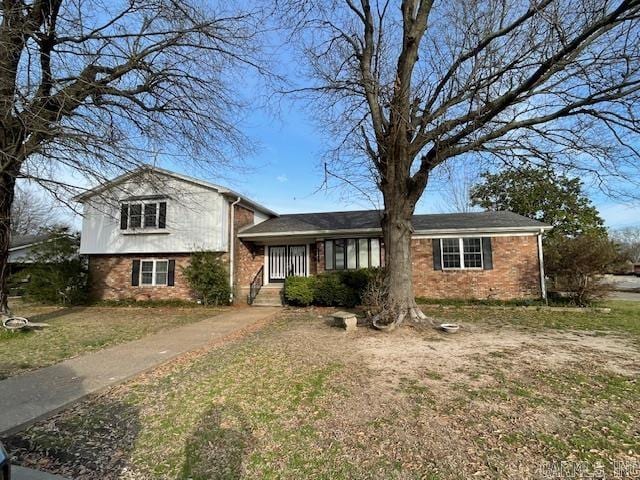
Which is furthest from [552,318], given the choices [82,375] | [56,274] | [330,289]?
[56,274]

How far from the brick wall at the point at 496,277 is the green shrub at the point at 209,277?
815 cm

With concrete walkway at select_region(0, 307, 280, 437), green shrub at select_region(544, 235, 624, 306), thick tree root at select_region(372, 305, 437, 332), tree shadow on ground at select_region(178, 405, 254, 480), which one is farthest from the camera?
green shrub at select_region(544, 235, 624, 306)

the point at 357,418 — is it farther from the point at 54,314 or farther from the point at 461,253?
the point at 54,314

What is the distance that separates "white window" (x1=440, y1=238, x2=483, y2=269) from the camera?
47.2 feet

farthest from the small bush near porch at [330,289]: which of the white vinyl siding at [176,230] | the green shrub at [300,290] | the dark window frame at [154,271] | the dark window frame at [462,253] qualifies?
the dark window frame at [154,271]

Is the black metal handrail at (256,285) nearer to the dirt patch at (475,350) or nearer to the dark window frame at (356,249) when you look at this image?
the dark window frame at (356,249)

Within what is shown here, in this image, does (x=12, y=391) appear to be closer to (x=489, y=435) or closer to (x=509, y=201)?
(x=489, y=435)

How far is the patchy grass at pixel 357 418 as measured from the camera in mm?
3074

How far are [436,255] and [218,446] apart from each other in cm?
1283

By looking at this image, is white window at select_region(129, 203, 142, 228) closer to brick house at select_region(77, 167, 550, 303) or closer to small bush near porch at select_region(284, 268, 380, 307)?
brick house at select_region(77, 167, 550, 303)

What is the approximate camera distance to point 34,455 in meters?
3.36

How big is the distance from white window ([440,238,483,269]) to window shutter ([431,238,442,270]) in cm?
12

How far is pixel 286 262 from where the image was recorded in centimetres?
1714

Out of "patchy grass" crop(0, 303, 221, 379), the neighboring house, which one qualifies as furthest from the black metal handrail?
the neighboring house
